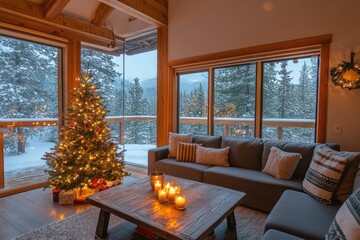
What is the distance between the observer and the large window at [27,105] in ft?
10.4

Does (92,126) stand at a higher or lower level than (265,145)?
higher

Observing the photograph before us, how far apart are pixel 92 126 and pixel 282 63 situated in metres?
2.97

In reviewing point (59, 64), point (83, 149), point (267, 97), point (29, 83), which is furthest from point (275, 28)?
point (29, 83)

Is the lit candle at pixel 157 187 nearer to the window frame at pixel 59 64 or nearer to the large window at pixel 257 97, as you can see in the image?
the large window at pixel 257 97

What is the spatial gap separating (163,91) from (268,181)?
2677 mm

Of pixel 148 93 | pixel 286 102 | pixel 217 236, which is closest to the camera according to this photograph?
pixel 217 236

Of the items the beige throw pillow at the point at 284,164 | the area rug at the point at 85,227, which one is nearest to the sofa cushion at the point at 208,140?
the beige throw pillow at the point at 284,164

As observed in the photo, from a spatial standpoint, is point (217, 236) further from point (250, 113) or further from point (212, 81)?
point (212, 81)

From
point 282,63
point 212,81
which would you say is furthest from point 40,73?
point 282,63

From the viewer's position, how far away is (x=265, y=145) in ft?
9.84

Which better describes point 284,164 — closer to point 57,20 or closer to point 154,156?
point 154,156

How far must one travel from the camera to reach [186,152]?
340 cm

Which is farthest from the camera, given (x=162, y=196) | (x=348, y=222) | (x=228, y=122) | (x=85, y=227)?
(x=228, y=122)

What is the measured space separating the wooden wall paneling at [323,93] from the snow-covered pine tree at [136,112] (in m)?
3.37
